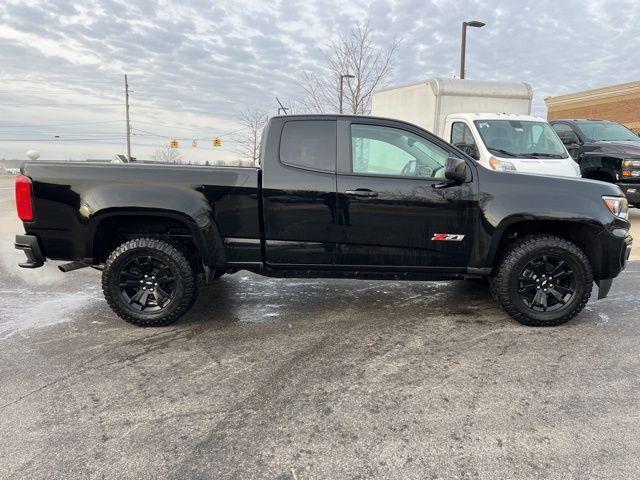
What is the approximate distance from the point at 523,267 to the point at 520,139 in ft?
16.7

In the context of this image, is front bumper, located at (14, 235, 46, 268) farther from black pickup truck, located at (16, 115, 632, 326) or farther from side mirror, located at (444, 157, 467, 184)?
side mirror, located at (444, 157, 467, 184)

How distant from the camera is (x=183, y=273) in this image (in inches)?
160

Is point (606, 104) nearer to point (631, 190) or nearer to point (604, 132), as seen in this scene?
point (604, 132)

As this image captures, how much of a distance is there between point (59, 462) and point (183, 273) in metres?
1.93

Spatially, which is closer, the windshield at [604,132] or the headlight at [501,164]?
the headlight at [501,164]

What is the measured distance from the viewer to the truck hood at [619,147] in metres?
9.28

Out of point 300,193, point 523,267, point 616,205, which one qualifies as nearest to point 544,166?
point 616,205

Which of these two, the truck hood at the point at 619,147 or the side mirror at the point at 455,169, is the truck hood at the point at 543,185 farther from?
the truck hood at the point at 619,147

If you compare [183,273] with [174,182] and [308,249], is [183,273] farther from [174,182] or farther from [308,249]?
[308,249]

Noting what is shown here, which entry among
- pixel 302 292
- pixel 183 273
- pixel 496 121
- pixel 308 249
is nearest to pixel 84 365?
pixel 183 273

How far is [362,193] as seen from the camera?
157 inches

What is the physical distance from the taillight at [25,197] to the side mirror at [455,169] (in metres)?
3.52

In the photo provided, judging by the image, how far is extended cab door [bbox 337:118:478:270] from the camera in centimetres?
401

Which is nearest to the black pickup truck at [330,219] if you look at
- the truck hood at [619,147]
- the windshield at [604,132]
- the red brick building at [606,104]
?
the truck hood at [619,147]
